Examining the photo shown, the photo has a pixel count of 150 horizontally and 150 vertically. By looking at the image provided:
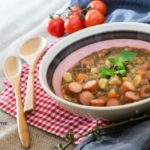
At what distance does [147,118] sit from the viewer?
2.88ft

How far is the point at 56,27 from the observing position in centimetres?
140

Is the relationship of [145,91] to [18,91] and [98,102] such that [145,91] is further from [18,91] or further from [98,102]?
[18,91]

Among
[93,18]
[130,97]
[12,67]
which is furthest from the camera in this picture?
[93,18]

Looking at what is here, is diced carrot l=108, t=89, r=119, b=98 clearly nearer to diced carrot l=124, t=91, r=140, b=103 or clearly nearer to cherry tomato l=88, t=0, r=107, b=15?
diced carrot l=124, t=91, r=140, b=103

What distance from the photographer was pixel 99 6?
143 centimetres

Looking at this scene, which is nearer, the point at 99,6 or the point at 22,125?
the point at 22,125

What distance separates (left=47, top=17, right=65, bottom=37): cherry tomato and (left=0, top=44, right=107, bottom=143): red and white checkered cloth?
0.34 m

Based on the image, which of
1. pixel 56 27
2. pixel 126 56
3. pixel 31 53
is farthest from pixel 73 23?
pixel 126 56

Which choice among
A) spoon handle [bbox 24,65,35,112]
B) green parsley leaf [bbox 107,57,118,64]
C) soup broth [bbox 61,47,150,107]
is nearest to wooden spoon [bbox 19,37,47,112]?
spoon handle [bbox 24,65,35,112]

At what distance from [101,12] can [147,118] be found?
649 millimetres

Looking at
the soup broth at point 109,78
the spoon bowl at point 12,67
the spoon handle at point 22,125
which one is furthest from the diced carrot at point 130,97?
the spoon bowl at point 12,67

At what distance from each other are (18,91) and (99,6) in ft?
1.72

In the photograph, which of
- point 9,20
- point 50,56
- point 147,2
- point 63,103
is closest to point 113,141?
point 63,103

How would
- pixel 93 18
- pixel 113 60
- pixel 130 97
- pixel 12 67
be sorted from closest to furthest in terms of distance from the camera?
pixel 130 97 → pixel 113 60 → pixel 12 67 → pixel 93 18
